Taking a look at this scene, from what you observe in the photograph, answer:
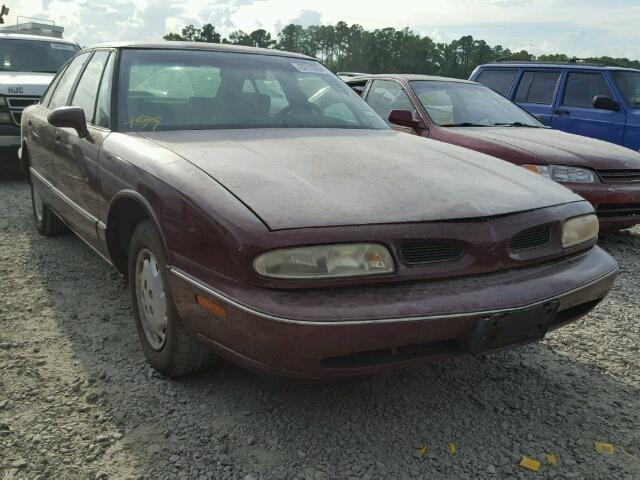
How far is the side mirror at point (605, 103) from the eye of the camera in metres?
7.67

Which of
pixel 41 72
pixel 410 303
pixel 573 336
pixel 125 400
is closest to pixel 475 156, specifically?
pixel 573 336

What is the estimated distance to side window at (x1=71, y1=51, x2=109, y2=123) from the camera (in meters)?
3.58

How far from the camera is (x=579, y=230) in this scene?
265cm

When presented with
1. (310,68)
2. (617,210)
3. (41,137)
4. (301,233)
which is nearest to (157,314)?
(301,233)

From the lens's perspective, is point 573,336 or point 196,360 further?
point 573,336

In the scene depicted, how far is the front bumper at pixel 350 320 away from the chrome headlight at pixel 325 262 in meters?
0.06

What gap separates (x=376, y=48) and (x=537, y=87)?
308 ft

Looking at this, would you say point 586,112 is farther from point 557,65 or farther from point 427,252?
point 427,252

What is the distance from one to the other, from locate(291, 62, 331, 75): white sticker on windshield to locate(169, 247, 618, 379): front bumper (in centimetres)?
199

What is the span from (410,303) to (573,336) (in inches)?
68.4

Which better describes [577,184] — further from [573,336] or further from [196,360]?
[196,360]

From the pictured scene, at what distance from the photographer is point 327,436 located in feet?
7.77

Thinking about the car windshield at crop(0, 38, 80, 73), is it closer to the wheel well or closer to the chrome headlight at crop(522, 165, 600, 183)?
the wheel well

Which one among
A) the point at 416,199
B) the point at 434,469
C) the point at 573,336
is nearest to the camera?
the point at 434,469
